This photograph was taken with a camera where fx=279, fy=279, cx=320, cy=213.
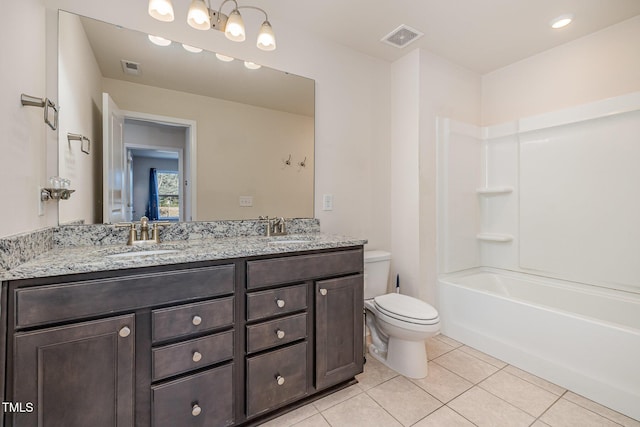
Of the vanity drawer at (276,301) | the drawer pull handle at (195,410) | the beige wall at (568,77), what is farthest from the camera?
the beige wall at (568,77)

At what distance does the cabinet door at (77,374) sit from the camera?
92 centimetres

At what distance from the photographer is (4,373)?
0.89 meters

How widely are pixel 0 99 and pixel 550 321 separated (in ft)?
9.77

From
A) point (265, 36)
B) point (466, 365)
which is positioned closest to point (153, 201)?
point (265, 36)

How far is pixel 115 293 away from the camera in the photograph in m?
1.05

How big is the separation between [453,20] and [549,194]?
166 cm

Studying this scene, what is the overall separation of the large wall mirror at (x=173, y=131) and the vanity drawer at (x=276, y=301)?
0.71 metres

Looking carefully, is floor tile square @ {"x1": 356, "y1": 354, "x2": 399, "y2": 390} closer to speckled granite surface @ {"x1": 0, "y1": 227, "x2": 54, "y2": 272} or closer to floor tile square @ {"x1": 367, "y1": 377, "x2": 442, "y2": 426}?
floor tile square @ {"x1": 367, "y1": 377, "x2": 442, "y2": 426}

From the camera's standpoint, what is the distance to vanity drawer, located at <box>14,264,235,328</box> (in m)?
0.93

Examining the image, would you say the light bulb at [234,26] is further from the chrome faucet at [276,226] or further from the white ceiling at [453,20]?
the chrome faucet at [276,226]

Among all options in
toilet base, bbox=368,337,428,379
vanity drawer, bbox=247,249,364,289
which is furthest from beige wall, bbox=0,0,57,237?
toilet base, bbox=368,337,428,379

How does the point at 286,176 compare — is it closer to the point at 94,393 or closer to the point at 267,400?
the point at 267,400

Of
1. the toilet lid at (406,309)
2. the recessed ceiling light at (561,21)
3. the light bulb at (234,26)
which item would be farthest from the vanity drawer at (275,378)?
the recessed ceiling light at (561,21)

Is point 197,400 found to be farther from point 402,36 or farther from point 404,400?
point 402,36
